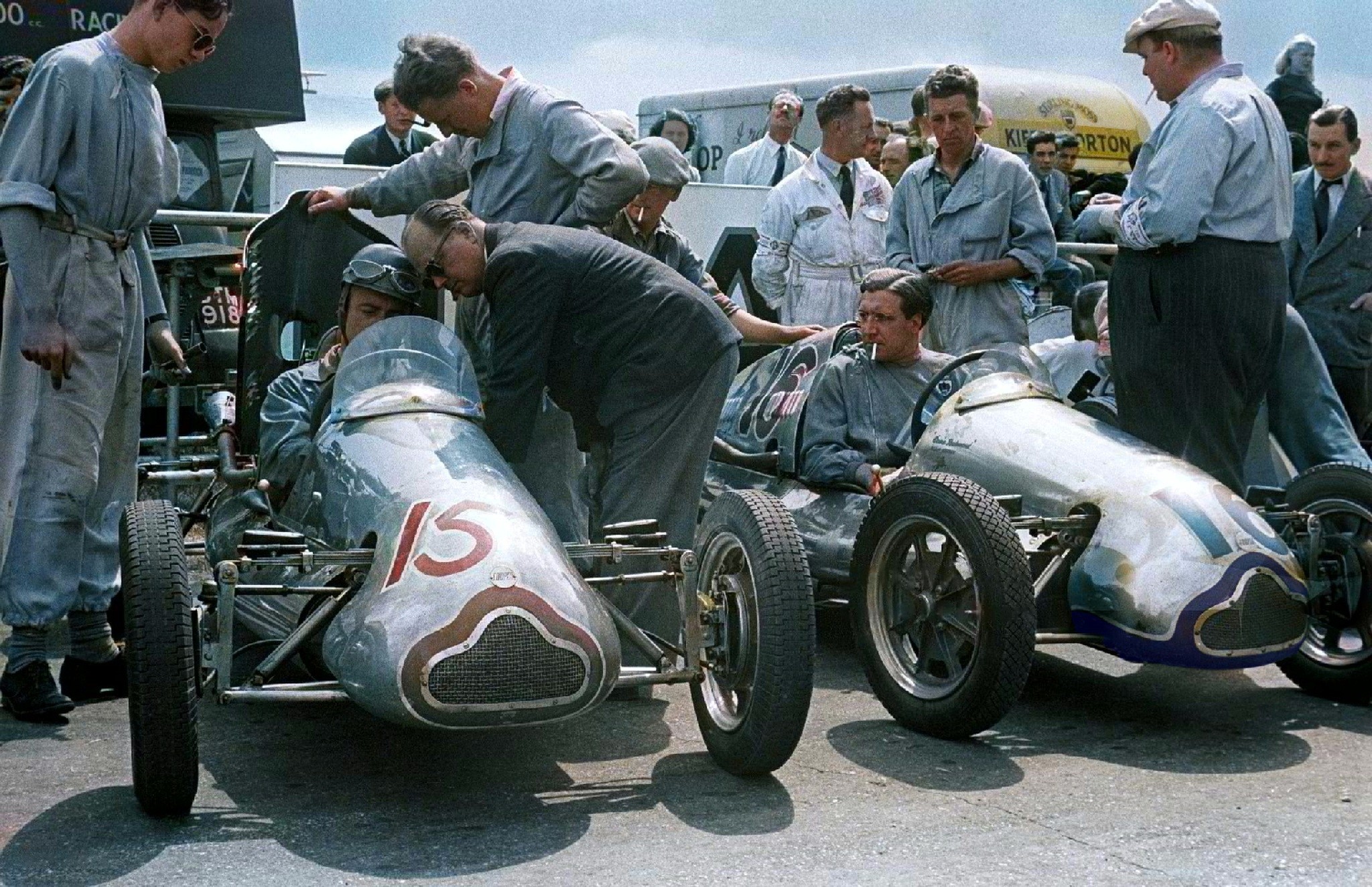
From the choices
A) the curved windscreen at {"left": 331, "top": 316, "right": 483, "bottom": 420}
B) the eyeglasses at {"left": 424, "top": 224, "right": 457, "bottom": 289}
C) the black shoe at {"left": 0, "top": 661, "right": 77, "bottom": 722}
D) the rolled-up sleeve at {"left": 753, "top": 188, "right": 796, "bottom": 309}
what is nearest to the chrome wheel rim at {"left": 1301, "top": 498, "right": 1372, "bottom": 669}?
the curved windscreen at {"left": 331, "top": 316, "right": 483, "bottom": 420}

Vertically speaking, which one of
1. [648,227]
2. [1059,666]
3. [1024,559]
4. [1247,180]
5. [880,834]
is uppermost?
[1247,180]

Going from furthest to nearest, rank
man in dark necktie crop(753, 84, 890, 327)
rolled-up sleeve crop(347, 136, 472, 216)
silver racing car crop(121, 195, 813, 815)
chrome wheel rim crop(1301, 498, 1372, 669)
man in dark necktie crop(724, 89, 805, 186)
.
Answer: man in dark necktie crop(724, 89, 805, 186), man in dark necktie crop(753, 84, 890, 327), rolled-up sleeve crop(347, 136, 472, 216), chrome wheel rim crop(1301, 498, 1372, 669), silver racing car crop(121, 195, 813, 815)

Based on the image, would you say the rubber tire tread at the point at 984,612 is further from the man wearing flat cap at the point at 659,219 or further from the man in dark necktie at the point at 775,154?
the man in dark necktie at the point at 775,154

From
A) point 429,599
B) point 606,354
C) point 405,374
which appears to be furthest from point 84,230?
point 429,599

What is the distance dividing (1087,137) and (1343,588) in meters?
13.3

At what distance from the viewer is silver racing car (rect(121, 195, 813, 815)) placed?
413 cm

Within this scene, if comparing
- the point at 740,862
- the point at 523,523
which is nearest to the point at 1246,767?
the point at 740,862

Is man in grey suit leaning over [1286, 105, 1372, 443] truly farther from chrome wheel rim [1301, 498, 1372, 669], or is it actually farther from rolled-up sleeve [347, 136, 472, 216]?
rolled-up sleeve [347, 136, 472, 216]

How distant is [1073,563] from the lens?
18.0 feet

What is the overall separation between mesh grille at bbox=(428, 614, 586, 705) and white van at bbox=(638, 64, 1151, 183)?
12.7 meters

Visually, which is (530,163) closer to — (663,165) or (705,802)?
(663,165)

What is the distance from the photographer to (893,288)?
6.64m

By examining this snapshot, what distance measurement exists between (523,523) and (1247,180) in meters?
2.88

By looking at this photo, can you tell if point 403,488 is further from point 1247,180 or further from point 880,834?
point 1247,180
